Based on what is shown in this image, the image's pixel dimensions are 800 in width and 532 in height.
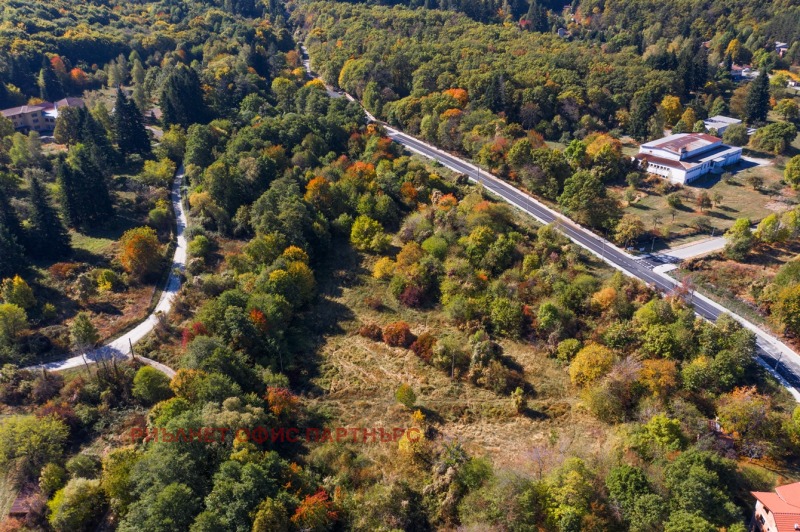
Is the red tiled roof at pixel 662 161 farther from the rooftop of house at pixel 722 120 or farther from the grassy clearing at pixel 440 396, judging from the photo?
the grassy clearing at pixel 440 396

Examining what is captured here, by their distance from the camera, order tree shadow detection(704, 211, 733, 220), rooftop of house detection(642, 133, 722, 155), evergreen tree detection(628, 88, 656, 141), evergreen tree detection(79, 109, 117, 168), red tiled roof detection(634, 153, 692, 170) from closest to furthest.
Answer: tree shadow detection(704, 211, 733, 220) < red tiled roof detection(634, 153, 692, 170) < rooftop of house detection(642, 133, 722, 155) < evergreen tree detection(79, 109, 117, 168) < evergreen tree detection(628, 88, 656, 141)

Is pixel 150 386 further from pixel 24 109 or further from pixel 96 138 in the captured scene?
pixel 24 109

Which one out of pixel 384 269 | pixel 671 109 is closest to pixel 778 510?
pixel 384 269

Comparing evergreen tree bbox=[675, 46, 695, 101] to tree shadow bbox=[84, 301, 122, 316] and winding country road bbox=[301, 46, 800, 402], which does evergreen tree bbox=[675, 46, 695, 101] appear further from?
tree shadow bbox=[84, 301, 122, 316]

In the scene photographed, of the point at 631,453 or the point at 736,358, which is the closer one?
the point at 631,453

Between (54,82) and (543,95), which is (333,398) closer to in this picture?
(543,95)

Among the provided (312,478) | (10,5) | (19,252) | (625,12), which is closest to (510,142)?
(312,478)

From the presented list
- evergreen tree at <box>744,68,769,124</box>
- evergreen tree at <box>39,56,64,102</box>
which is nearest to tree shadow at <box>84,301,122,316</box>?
evergreen tree at <box>39,56,64,102</box>
